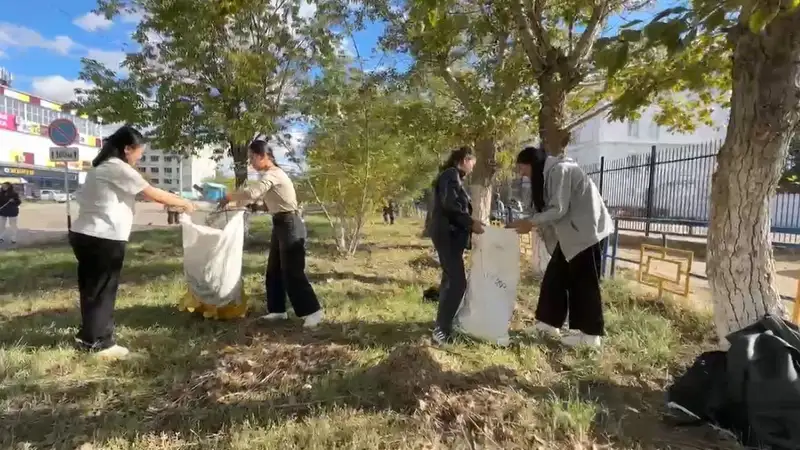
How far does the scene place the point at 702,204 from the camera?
28.3 feet

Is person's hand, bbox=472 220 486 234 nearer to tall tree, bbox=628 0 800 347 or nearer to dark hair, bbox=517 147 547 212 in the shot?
dark hair, bbox=517 147 547 212

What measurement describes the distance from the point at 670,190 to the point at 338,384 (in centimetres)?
811

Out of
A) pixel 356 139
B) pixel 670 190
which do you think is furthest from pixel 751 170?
pixel 670 190

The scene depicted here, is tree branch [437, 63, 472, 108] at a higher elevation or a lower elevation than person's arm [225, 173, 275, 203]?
higher

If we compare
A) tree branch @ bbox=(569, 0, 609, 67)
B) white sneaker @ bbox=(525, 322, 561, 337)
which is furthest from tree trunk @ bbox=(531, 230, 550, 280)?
white sneaker @ bbox=(525, 322, 561, 337)

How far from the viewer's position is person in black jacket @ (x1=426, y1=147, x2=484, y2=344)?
348 cm

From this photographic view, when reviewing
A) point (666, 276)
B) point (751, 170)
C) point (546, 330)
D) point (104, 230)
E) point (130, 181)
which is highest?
point (751, 170)

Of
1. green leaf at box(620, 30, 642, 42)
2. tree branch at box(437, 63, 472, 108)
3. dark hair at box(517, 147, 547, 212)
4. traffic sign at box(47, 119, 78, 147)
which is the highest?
tree branch at box(437, 63, 472, 108)

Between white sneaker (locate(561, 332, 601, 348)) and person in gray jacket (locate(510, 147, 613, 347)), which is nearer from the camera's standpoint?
person in gray jacket (locate(510, 147, 613, 347))

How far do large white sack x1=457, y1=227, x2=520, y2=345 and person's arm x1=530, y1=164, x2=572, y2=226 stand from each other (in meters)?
0.27

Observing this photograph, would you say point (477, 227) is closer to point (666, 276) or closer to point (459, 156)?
point (459, 156)

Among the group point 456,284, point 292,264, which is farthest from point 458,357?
point 292,264

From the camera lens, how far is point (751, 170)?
2.79m

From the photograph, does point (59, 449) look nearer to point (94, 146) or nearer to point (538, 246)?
point (538, 246)
